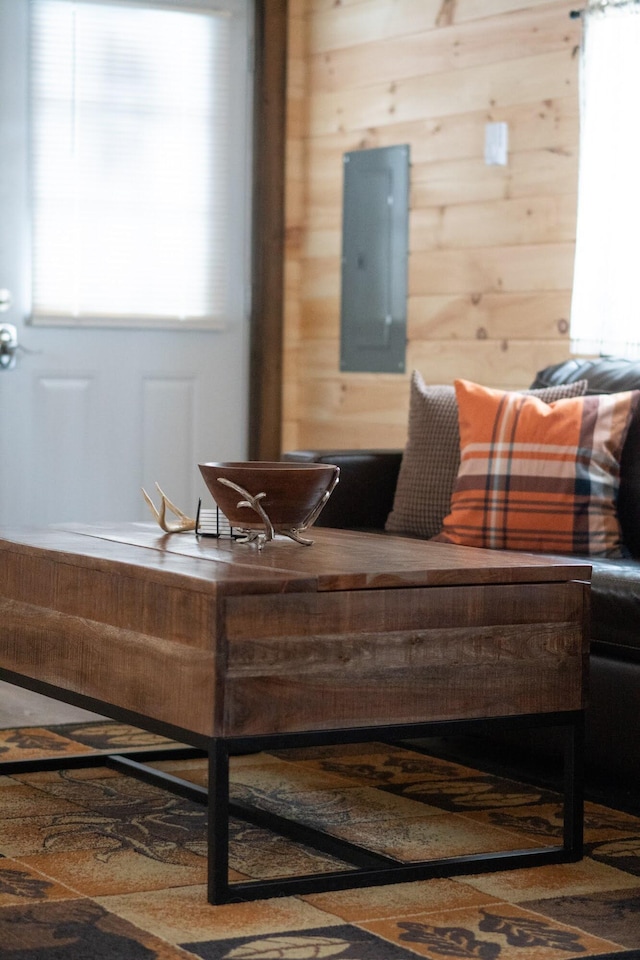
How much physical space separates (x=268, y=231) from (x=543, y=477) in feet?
7.86

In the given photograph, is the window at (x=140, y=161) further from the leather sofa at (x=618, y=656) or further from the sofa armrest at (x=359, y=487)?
the leather sofa at (x=618, y=656)

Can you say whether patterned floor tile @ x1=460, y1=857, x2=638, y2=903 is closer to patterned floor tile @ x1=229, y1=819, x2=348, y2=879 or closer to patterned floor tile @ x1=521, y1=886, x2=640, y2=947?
patterned floor tile @ x1=521, y1=886, x2=640, y2=947

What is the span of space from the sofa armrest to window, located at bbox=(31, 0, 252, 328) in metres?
1.66

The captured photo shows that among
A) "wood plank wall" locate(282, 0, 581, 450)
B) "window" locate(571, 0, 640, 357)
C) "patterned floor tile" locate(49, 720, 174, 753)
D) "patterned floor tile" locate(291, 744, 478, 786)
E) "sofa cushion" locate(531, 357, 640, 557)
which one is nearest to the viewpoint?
"patterned floor tile" locate(291, 744, 478, 786)

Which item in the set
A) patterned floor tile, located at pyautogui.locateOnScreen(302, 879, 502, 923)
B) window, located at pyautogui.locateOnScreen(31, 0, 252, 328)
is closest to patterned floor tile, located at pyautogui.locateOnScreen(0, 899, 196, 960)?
patterned floor tile, located at pyautogui.locateOnScreen(302, 879, 502, 923)

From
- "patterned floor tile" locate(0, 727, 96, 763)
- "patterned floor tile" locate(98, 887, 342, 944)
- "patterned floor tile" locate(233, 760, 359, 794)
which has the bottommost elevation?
"patterned floor tile" locate(0, 727, 96, 763)

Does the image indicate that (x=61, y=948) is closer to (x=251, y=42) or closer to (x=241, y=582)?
(x=241, y=582)

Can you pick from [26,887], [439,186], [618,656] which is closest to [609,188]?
[439,186]

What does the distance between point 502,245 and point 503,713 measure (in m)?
2.52

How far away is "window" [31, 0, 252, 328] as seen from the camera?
5.05 metres

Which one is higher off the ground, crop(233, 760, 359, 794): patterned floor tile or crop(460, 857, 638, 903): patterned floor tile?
crop(460, 857, 638, 903): patterned floor tile

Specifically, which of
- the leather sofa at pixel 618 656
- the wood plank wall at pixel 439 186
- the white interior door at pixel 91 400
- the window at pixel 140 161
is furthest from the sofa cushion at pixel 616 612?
the window at pixel 140 161

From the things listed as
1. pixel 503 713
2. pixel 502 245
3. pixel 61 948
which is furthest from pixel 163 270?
pixel 61 948

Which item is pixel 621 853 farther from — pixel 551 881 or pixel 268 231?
pixel 268 231
